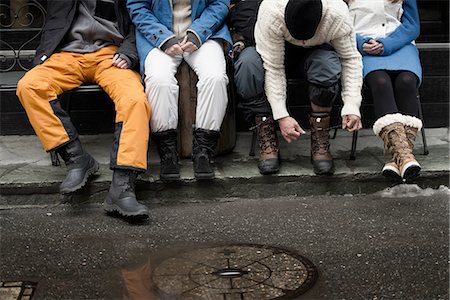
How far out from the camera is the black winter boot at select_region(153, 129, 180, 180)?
213 inches

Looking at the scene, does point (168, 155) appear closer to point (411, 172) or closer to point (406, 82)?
point (411, 172)

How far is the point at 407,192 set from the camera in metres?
5.57

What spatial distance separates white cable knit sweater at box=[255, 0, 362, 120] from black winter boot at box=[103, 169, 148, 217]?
3.67 ft

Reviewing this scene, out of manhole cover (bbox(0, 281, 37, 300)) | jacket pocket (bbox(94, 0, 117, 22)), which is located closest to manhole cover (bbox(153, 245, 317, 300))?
manhole cover (bbox(0, 281, 37, 300))

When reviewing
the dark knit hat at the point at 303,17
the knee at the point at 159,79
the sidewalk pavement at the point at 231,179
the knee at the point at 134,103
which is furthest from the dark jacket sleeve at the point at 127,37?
the dark knit hat at the point at 303,17

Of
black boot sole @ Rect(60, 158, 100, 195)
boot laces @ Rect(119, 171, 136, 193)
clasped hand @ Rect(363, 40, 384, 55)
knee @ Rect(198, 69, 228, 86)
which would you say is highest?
clasped hand @ Rect(363, 40, 384, 55)

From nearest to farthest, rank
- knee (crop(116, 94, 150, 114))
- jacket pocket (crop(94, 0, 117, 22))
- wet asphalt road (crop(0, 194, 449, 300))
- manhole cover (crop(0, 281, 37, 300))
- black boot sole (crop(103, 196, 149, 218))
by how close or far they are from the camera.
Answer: manhole cover (crop(0, 281, 37, 300)) → wet asphalt road (crop(0, 194, 449, 300)) → black boot sole (crop(103, 196, 149, 218)) → knee (crop(116, 94, 150, 114)) → jacket pocket (crop(94, 0, 117, 22))

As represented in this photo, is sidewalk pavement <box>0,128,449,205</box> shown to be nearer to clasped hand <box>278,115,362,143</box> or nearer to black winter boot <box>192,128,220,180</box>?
black winter boot <box>192,128,220,180</box>

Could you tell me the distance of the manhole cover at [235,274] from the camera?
410cm

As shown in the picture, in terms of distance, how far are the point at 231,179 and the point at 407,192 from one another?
1266mm

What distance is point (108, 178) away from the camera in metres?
5.50

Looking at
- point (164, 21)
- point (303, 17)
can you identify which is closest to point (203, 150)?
point (164, 21)

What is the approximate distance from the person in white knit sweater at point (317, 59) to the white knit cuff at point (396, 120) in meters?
0.19

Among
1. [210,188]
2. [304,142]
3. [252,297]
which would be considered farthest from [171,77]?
[252,297]
